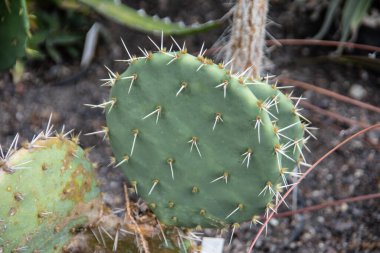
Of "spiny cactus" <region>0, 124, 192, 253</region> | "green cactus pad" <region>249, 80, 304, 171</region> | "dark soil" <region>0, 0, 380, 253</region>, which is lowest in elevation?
"dark soil" <region>0, 0, 380, 253</region>

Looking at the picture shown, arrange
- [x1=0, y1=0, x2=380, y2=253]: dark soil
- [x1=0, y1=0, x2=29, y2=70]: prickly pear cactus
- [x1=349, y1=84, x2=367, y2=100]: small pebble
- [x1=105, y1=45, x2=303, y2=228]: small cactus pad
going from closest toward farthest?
[x1=105, y1=45, x2=303, y2=228]: small cactus pad, [x1=0, y1=0, x2=29, y2=70]: prickly pear cactus, [x1=0, y1=0, x2=380, y2=253]: dark soil, [x1=349, y1=84, x2=367, y2=100]: small pebble

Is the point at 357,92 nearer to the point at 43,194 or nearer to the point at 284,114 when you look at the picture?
the point at 284,114

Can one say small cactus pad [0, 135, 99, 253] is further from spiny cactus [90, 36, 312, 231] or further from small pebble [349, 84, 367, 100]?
small pebble [349, 84, 367, 100]

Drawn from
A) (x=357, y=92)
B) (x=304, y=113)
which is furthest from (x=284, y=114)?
(x=357, y=92)

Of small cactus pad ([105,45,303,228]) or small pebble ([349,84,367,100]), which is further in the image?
small pebble ([349,84,367,100])

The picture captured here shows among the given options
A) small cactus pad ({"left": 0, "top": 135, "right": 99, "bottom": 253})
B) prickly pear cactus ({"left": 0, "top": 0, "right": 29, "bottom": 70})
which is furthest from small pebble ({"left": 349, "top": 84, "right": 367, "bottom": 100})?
small cactus pad ({"left": 0, "top": 135, "right": 99, "bottom": 253})

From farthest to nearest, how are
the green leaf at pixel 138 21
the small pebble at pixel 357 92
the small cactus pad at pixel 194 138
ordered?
the small pebble at pixel 357 92, the green leaf at pixel 138 21, the small cactus pad at pixel 194 138

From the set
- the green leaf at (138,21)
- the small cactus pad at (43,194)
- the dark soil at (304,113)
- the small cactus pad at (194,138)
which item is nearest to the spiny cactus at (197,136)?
the small cactus pad at (194,138)

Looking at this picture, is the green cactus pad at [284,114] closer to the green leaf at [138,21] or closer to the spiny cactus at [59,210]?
Result: the spiny cactus at [59,210]
